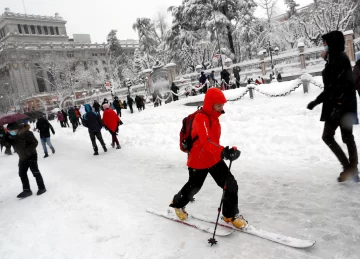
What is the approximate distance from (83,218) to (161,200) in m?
1.24

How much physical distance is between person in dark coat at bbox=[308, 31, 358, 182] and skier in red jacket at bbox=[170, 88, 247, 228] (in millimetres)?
1679

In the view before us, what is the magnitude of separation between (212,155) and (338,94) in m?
1.94

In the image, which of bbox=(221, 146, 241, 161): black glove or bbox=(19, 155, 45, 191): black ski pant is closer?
bbox=(221, 146, 241, 161): black glove

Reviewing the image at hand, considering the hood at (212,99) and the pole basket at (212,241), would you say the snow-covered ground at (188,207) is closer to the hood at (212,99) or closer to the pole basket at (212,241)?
the pole basket at (212,241)

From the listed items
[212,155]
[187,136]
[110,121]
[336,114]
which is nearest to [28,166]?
[110,121]

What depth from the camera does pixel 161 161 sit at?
701 cm

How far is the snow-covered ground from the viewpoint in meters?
3.10

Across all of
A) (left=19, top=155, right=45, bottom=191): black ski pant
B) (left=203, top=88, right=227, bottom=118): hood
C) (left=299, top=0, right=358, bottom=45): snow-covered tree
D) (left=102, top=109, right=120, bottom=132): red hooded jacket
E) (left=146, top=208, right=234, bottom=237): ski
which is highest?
(left=299, top=0, right=358, bottom=45): snow-covered tree

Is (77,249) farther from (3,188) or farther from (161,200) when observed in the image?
(3,188)

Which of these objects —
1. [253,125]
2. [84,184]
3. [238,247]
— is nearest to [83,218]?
[84,184]

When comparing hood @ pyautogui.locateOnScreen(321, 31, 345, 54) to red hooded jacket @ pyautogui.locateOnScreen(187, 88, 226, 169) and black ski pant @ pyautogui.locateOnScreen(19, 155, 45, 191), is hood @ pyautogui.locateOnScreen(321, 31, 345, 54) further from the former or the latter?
black ski pant @ pyautogui.locateOnScreen(19, 155, 45, 191)

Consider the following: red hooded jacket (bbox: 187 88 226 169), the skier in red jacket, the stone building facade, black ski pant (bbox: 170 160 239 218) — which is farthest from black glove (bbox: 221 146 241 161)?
the stone building facade

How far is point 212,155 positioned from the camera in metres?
3.15

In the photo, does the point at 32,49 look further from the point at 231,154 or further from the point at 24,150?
the point at 231,154
